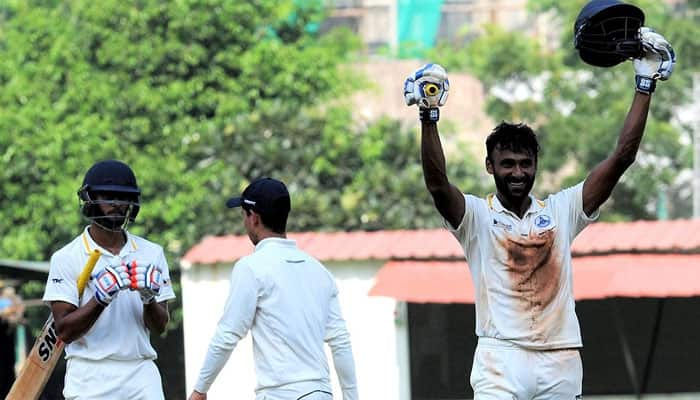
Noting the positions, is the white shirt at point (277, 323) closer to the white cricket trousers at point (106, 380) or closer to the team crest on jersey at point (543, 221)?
the white cricket trousers at point (106, 380)

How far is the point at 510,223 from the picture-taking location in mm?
5922

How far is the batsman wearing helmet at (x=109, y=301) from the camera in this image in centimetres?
609

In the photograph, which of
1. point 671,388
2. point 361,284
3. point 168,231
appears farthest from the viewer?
point 168,231

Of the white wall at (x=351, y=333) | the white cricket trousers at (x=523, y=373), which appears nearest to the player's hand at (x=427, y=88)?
the white cricket trousers at (x=523, y=373)

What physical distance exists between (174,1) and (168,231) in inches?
215

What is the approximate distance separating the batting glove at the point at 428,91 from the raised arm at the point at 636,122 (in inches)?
27.4

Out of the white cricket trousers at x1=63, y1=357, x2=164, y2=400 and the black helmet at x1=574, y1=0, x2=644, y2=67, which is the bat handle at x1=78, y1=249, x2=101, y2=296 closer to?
the white cricket trousers at x1=63, y1=357, x2=164, y2=400

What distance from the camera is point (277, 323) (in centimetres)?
638

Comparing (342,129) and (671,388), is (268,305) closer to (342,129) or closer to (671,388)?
(671,388)

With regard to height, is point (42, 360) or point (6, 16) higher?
point (6, 16)

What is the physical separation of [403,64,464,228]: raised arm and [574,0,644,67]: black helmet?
0.71 metres

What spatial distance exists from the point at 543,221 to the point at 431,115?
0.62m

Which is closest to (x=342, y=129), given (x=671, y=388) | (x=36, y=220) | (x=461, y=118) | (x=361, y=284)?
(x=36, y=220)

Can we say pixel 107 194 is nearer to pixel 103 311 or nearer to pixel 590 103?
pixel 103 311
